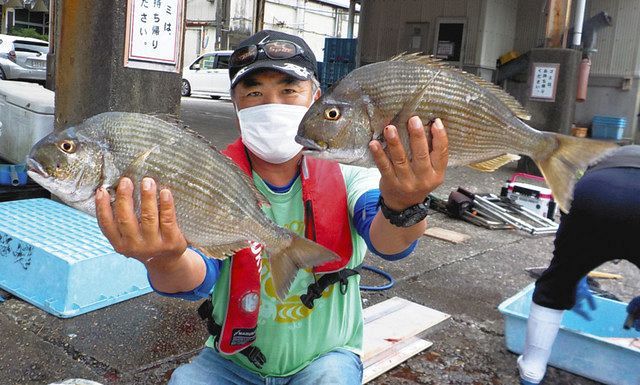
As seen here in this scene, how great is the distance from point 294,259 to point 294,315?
43 centimetres

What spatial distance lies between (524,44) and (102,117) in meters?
15.5

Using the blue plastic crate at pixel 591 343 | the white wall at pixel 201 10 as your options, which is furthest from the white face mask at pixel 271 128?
the white wall at pixel 201 10

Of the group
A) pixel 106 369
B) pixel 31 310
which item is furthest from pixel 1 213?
pixel 106 369

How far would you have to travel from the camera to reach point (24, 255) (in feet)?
13.0

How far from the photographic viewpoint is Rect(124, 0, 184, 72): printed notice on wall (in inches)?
189

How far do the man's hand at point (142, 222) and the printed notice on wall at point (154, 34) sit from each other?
136 inches

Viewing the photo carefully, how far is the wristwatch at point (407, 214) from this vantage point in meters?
1.97

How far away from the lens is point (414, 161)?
1.77m

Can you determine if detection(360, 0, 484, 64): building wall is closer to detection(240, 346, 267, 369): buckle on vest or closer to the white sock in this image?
the white sock

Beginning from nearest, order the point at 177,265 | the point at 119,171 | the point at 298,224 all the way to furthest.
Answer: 1. the point at 119,171
2. the point at 177,265
3. the point at 298,224

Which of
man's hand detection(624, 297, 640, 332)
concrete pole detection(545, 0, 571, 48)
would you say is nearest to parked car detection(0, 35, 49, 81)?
concrete pole detection(545, 0, 571, 48)

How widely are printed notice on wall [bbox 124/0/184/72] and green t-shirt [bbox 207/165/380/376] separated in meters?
2.96

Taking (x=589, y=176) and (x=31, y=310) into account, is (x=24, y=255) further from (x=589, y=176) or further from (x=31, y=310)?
(x=589, y=176)

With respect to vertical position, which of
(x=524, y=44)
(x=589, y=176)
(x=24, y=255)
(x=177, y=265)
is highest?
(x=524, y=44)
